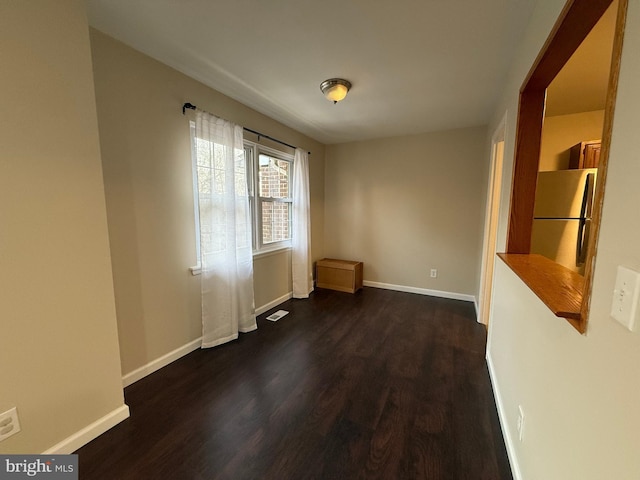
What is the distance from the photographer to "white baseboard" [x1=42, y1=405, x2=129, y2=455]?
1375mm

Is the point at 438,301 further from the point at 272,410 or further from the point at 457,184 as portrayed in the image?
the point at 272,410

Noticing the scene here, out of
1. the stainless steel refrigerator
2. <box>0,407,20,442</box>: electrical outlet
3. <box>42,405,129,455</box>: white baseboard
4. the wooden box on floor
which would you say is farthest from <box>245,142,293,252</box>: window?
the stainless steel refrigerator

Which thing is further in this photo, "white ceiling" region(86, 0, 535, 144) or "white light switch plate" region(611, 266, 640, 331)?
"white ceiling" region(86, 0, 535, 144)

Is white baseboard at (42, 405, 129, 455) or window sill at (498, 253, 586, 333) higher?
window sill at (498, 253, 586, 333)

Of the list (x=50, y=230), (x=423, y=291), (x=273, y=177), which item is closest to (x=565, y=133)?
(x=423, y=291)

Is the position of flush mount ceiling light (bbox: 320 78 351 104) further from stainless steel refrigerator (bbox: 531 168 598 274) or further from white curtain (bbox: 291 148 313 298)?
stainless steel refrigerator (bbox: 531 168 598 274)

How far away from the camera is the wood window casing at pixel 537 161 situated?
0.70m

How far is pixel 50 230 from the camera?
4.24ft

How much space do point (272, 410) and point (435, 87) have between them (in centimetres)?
291

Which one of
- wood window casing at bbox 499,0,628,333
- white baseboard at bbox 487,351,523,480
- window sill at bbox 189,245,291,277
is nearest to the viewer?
wood window casing at bbox 499,0,628,333

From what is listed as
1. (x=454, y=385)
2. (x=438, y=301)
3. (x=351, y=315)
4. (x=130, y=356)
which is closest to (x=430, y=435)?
(x=454, y=385)

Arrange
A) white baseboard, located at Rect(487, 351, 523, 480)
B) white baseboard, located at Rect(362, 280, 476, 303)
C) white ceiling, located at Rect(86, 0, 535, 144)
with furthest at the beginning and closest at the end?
white baseboard, located at Rect(362, 280, 476, 303)
white ceiling, located at Rect(86, 0, 535, 144)
white baseboard, located at Rect(487, 351, 523, 480)

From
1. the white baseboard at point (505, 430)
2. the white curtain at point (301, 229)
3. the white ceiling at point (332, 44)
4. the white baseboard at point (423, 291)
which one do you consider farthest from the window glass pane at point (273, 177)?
the white baseboard at point (505, 430)

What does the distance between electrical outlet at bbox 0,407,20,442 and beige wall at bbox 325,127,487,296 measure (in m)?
3.80
